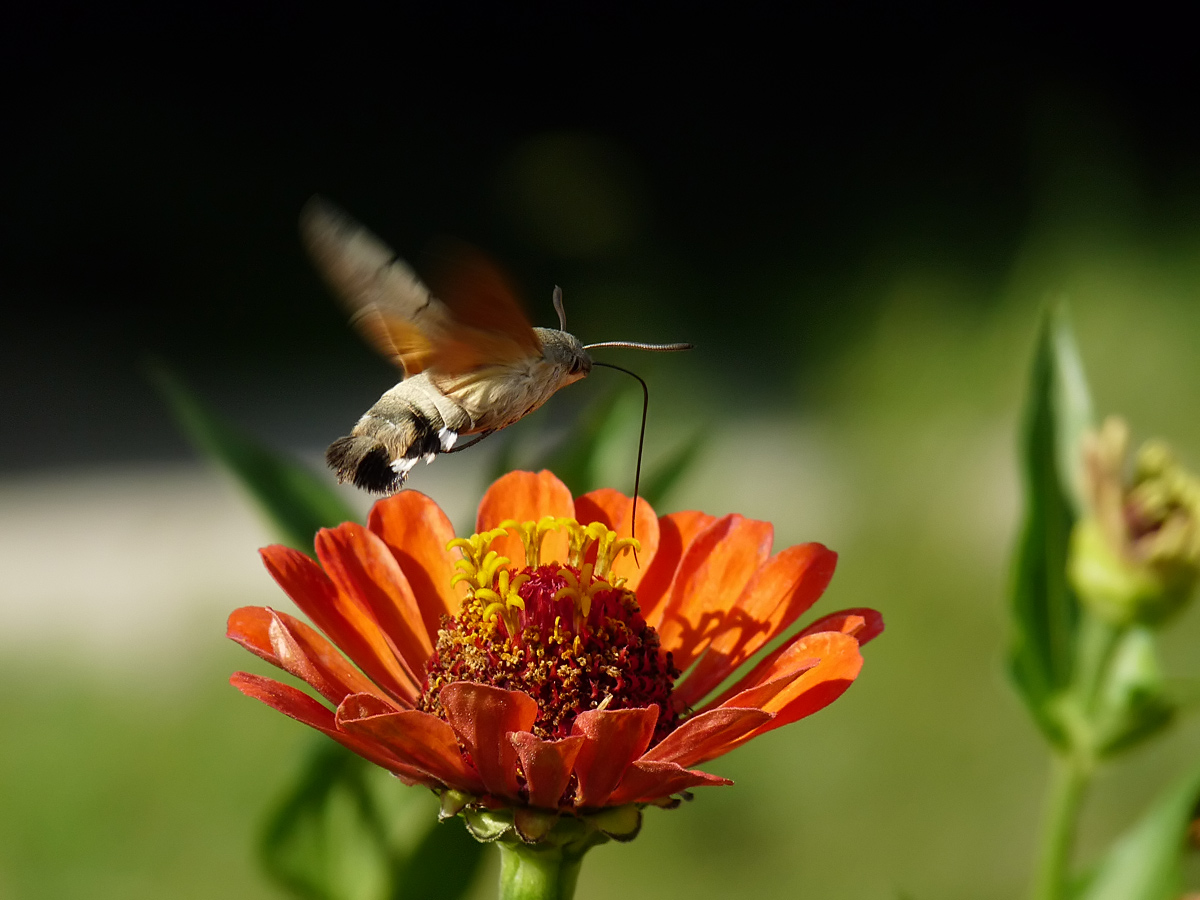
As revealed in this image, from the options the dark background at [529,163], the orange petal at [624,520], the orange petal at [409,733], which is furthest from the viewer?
the dark background at [529,163]

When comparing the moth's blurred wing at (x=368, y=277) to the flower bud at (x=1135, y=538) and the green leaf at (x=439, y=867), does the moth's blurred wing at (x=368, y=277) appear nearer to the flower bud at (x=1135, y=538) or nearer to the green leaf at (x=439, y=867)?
the green leaf at (x=439, y=867)

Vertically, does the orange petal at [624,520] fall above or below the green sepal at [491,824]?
above

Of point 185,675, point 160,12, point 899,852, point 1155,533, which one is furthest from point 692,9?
point 1155,533

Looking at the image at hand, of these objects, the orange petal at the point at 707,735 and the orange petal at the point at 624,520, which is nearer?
the orange petal at the point at 707,735

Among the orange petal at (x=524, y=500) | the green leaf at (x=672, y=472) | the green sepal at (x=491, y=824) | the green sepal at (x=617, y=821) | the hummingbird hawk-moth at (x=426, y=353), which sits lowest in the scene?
the green sepal at (x=491, y=824)

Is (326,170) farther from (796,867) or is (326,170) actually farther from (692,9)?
(796,867)

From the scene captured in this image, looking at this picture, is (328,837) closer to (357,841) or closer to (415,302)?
(357,841)

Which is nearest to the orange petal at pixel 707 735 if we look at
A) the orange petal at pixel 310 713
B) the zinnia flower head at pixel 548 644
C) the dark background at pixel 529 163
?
the zinnia flower head at pixel 548 644

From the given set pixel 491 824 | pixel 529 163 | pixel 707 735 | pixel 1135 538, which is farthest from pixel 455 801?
pixel 529 163
